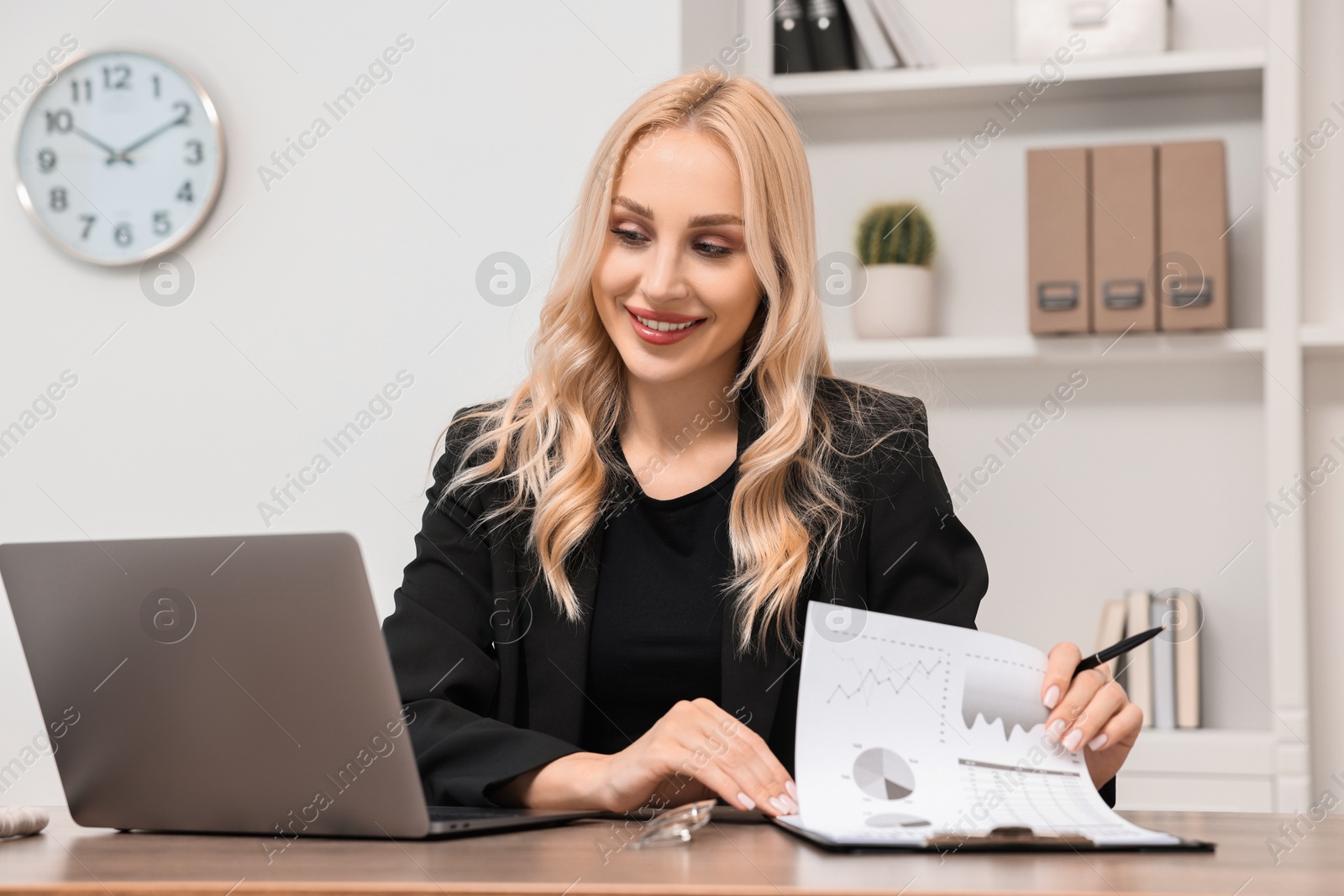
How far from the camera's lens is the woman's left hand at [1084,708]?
0.92 metres

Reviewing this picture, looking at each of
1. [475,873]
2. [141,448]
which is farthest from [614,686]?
[141,448]

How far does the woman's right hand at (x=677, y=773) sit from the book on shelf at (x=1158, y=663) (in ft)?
4.86

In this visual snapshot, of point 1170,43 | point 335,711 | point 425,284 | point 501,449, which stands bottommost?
point 335,711

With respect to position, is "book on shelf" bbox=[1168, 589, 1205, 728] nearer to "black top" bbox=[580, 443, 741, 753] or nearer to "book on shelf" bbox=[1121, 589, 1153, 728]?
"book on shelf" bbox=[1121, 589, 1153, 728]

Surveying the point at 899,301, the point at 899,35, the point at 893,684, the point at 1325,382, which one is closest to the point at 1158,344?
the point at 1325,382

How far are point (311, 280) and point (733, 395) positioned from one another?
108cm

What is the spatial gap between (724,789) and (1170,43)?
207cm

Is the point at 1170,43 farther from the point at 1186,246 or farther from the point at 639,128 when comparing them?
the point at 639,128

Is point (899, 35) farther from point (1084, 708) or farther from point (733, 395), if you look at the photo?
point (1084, 708)

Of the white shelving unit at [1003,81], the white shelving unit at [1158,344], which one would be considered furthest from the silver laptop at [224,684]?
the white shelving unit at [1003,81]

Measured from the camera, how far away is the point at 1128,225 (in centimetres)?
220

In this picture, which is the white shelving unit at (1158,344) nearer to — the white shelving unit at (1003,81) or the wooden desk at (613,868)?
the white shelving unit at (1003,81)

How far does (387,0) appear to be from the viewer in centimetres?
227

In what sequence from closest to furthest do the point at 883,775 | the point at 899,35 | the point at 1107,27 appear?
the point at 883,775 < the point at 1107,27 < the point at 899,35
